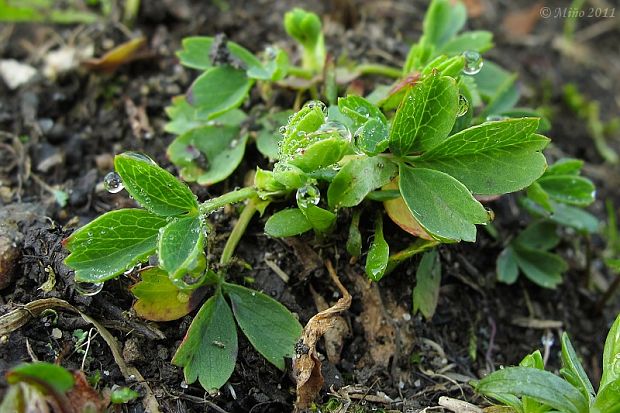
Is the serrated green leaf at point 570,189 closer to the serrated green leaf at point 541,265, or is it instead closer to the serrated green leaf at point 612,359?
the serrated green leaf at point 541,265

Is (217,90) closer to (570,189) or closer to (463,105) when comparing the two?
(463,105)

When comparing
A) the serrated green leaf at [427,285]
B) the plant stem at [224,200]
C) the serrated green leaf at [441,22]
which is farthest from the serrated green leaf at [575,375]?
the serrated green leaf at [441,22]

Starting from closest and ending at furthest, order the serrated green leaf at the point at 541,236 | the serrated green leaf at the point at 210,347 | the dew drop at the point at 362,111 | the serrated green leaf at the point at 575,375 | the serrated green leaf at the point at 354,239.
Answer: the serrated green leaf at the point at 575,375 < the serrated green leaf at the point at 210,347 < the dew drop at the point at 362,111 < the serrated green leaf at the point at 354,239 < the serrated green leaf at the point at 541,236

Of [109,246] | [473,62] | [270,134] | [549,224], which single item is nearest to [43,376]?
[109,246]

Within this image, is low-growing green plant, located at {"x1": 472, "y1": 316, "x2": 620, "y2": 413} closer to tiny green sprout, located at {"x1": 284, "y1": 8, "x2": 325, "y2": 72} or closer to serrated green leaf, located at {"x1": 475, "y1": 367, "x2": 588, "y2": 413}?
serrated green leaf, located at {"x1": 475, "y1": 367, "x2": 588, "y2": 413}

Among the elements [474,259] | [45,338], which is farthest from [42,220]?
[474,259]

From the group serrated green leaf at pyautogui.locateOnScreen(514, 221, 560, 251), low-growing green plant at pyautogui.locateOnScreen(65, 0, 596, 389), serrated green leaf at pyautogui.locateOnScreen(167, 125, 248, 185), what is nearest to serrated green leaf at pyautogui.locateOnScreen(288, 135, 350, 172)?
low-growing green plant at pyautogui.locateOnScreen(65, 0, 596, 389)
